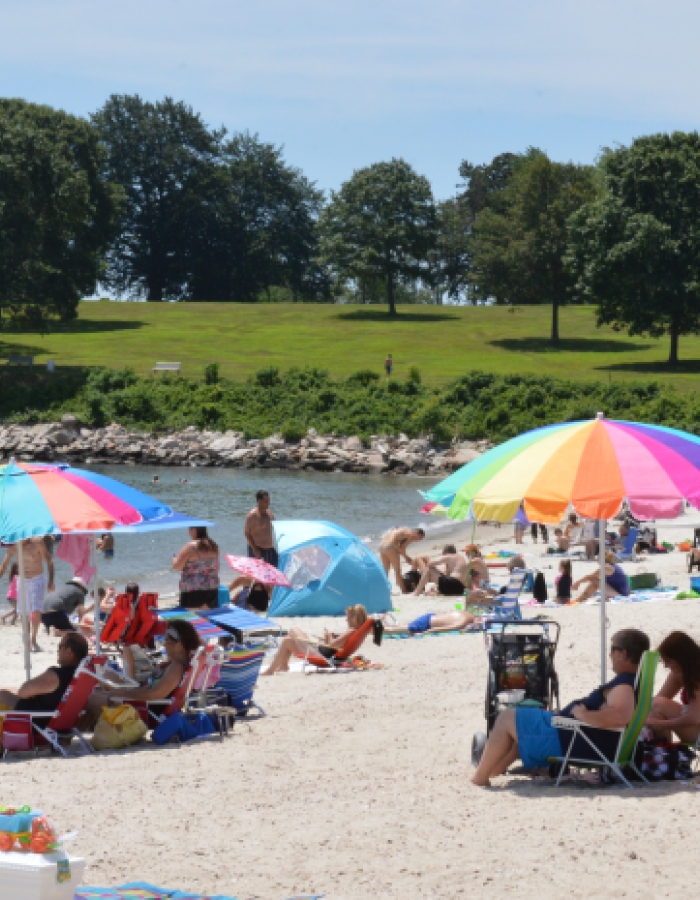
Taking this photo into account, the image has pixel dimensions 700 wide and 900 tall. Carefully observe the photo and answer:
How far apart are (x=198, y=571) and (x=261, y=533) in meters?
2.85

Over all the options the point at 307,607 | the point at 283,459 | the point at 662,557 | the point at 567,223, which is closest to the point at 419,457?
the point at 283,459

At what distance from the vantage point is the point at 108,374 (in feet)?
194

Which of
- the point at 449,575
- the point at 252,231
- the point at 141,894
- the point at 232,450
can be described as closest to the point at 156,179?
the point at 252,231

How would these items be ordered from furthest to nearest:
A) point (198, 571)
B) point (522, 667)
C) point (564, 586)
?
point (564, 586) → point (198, 571) → point (522, 667)

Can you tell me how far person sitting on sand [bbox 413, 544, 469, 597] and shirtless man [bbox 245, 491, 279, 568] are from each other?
→ 9.61 feet

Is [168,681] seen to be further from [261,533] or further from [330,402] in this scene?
[330,402]

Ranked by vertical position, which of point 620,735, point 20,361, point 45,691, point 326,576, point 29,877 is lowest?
point 326,576

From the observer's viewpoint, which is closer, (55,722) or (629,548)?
(55,722)

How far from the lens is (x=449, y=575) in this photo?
18.4 m

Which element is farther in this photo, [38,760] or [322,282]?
[322,282]

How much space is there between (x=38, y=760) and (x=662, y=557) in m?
16.2

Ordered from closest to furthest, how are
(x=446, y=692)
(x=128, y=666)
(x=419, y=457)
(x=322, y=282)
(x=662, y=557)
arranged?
(x=128, y=666) < (x=446, y=692) < (x=662, y=557) < (x=419, y=457) < (x=322, y=282)

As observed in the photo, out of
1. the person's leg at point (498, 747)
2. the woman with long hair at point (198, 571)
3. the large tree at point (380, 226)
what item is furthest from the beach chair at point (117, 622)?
the large tree at point (380, 226)

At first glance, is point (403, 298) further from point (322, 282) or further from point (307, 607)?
point (307, 607)
